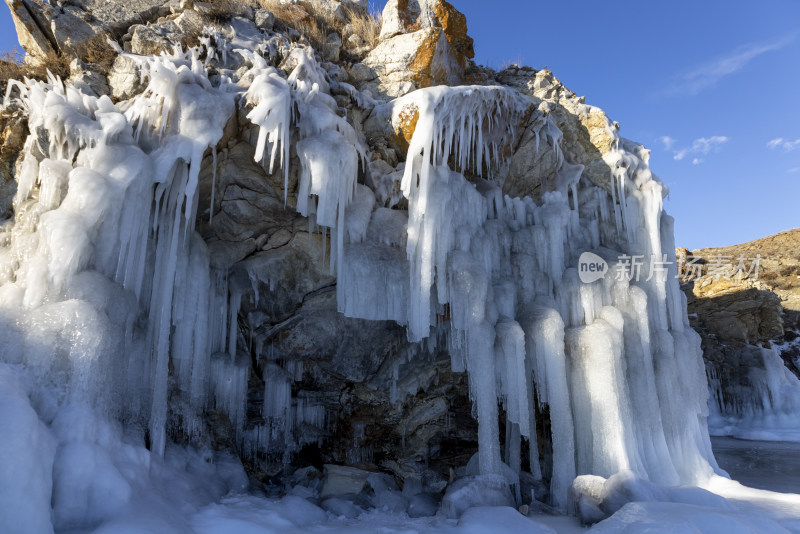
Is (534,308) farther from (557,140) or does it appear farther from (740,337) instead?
(740,337)

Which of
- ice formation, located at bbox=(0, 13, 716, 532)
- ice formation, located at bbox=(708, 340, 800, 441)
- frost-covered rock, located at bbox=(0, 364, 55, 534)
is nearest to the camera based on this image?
frost-covered rock, located at bbox=(0, 364, 55, 534)

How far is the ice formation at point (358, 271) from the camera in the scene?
6.47 meters

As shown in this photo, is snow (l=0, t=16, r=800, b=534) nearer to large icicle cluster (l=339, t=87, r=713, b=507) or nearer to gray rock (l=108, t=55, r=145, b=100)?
large icicle cluster (l=339, t=87, r=713, b=507)

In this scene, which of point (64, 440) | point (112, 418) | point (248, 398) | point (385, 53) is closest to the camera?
point (64, 440)

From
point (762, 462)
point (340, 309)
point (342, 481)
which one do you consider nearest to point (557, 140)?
point (340, 309)

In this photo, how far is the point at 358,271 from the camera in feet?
30.0

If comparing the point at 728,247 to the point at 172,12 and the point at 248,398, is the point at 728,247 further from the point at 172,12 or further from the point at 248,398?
the point at 172,12

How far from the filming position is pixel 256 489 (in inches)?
346

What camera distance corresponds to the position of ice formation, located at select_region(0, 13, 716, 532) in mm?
6473

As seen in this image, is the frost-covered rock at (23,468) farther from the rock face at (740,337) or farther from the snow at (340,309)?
the rock face at (740,337)

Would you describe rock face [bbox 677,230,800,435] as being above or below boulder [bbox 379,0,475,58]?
below

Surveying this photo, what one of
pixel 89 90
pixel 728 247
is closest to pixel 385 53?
pixel 89 90

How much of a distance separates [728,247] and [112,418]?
1285 inches

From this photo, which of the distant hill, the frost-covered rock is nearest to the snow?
the frost-covered rock
